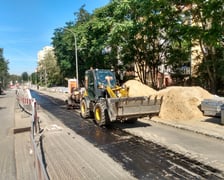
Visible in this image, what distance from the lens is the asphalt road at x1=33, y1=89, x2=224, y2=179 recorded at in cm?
680

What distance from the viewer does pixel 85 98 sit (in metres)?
15.9

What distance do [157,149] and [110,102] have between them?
3.52m

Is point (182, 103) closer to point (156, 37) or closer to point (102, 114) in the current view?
point (102, 114)

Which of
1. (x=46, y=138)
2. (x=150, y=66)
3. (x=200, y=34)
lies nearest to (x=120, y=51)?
(x=150, y=66)

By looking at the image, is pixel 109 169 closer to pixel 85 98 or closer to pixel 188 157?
pixel 188 157

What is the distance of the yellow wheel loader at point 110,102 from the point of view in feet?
39.2

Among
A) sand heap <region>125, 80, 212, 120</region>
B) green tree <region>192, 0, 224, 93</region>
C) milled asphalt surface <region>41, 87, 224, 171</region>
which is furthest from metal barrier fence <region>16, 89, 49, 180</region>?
green tree <region>192, 0, 224, 93</region>

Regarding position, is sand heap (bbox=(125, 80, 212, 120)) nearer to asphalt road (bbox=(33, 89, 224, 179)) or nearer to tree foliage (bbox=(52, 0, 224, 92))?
asphalt road (bbox=(33, 89, 224, 179))

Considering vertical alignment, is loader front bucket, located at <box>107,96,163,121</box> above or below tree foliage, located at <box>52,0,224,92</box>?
below

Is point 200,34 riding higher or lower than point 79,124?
higher

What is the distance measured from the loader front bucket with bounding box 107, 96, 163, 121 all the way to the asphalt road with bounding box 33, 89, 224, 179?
0.62m

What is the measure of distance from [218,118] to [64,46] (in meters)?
36.3

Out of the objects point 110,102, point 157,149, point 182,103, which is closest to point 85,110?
point 110,102

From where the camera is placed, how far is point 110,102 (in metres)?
11.8
